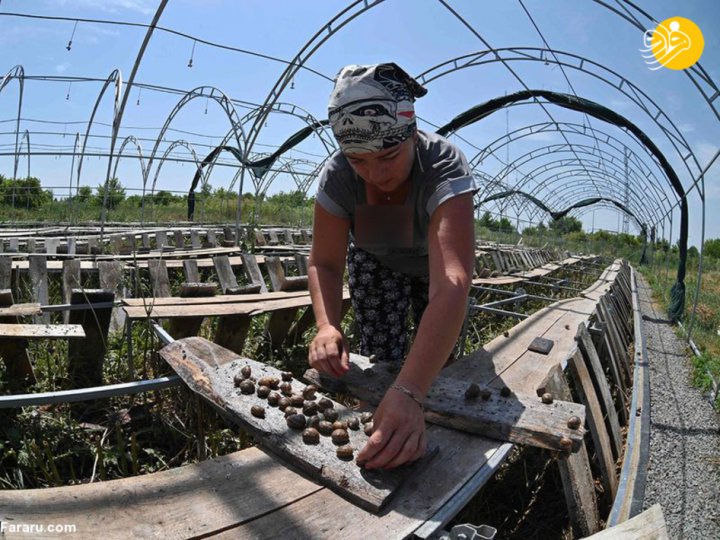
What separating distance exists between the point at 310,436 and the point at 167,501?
386mm

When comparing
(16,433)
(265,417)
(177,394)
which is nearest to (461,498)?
(265,417)

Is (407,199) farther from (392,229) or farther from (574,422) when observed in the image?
(574,422)

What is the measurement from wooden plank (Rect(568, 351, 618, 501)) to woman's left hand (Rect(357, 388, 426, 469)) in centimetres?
159

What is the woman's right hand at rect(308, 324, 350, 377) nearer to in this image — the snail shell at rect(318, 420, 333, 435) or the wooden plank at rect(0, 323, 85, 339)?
the snail shell at rect(318, 420, 333, 435)

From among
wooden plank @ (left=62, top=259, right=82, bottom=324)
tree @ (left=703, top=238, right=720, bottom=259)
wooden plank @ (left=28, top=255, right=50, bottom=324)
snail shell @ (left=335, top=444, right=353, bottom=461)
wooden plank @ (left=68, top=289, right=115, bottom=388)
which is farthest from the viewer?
tree @ (left=703, top=238, right=720, bottom=259)

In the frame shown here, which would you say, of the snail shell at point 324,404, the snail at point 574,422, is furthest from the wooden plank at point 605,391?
the snail shell at point 324,404

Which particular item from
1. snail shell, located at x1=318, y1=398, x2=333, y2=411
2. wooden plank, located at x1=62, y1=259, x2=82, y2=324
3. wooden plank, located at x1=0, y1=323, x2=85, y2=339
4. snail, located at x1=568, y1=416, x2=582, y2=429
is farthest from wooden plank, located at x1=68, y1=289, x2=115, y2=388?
snail, located at x1=568, y1=416, x2=582, y2=429

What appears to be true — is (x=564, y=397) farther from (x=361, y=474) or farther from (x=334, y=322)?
(x=361, y=474)

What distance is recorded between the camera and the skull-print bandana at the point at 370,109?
1682 millimetres

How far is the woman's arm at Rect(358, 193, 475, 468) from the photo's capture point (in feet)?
4.31

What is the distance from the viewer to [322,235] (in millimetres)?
2143

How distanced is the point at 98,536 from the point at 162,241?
8.39 meters

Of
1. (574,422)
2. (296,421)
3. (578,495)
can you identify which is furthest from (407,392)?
(578,495)

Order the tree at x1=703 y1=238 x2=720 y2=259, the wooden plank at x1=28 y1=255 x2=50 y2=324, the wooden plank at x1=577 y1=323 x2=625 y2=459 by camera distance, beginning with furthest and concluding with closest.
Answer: the tree at x1=703 y1=238 x2=720 y2=259 → the wooden plank at x1=28 y1=255 x2=50 y2=324 → the wooden plank at x1=577 y1=323 x2=625 y2=459
